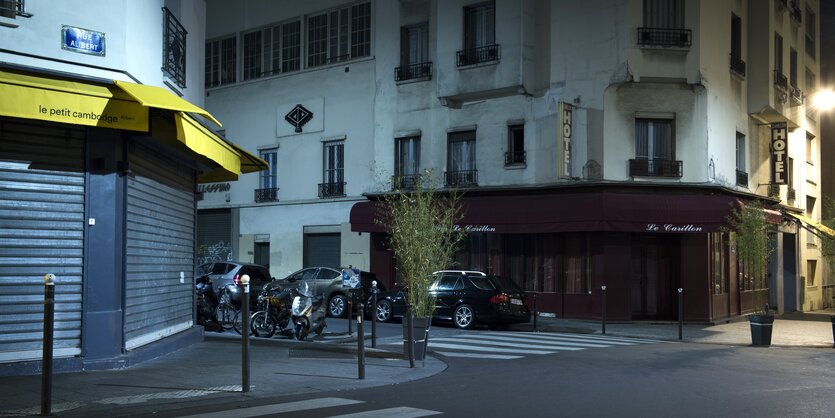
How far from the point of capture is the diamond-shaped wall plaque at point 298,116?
30.8 meters

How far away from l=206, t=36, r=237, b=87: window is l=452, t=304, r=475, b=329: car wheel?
57.0 ft

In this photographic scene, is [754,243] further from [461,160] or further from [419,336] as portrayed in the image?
[419,336]

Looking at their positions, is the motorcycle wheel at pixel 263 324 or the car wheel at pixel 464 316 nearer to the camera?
the motorcycle wheel at pixel 263 324

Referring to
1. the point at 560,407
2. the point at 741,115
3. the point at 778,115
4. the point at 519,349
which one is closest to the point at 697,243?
the point at 741,115

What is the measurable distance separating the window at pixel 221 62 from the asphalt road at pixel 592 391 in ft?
72.9

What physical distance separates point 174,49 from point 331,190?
1635cm

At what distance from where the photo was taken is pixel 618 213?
2325cm

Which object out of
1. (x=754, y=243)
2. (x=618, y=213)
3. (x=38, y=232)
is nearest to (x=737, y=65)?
(x=618, y=213)

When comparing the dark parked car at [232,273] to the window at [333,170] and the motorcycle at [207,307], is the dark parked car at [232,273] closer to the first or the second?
the motorcycle at [207,307]

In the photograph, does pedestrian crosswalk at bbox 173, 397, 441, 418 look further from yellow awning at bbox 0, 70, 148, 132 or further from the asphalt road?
yellow awning at bbox 0, 70, 148, 132

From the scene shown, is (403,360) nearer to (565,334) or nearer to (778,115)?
(565,334)

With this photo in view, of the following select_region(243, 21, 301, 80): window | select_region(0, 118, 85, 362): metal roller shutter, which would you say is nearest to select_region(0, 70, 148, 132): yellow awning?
select_region(0, 118, 85, 362): metal roller shutter

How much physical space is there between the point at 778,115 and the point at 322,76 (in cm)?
1642

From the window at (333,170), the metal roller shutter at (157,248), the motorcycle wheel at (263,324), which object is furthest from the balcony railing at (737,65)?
the metal roller shutter at (157,248)
